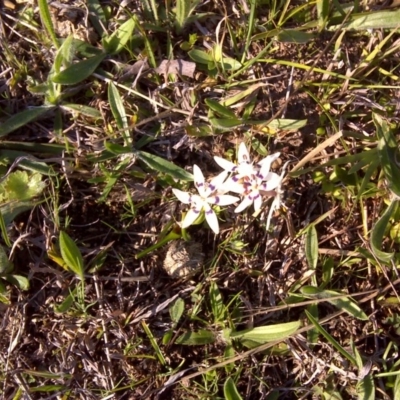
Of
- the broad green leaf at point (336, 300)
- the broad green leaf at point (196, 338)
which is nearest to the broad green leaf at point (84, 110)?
the broad green leaf at point (196, 338)

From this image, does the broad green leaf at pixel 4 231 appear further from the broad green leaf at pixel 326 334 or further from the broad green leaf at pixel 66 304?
the broad green leaf at pixel 326 334

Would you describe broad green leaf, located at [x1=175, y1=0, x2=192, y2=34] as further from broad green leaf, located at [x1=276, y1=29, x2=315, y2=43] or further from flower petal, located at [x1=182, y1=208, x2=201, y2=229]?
flower petal, located at [x1=182, y1=208, x2=201, y2=229]

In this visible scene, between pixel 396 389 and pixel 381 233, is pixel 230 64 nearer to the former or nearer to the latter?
pixel 381 233

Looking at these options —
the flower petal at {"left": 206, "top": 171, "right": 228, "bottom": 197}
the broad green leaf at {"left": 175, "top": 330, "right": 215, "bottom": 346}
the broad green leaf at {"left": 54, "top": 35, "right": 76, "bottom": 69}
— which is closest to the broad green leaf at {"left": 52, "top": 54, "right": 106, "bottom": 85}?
the broad green leaf at {"left": 54, "top": 35, "right": 76, "bottom": 69}

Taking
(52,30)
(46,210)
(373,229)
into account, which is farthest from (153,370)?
(52,30)

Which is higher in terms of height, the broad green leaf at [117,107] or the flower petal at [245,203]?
the broad green leaf at [117,107]

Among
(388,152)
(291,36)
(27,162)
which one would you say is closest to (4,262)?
(27,162)
